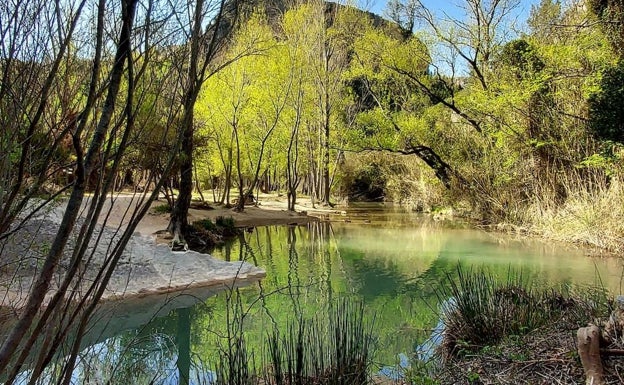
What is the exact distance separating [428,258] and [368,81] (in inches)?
418

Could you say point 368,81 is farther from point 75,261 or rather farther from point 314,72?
point 75,261

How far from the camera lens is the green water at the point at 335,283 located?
3.85 m

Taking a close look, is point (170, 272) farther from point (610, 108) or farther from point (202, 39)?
point (610, 108)

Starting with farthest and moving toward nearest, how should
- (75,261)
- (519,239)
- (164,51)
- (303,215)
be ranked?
(303,215)
(519,239)
(164,51)
(75,261)

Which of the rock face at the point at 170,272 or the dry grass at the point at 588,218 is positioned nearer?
the rock face at the point at 170,272

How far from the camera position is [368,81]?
17984 millimetres

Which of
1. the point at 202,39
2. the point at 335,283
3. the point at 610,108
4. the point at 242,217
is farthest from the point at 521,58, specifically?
the point at 202,39

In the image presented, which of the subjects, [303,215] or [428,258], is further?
[303,215]

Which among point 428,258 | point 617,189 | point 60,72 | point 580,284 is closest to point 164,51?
point 60,72

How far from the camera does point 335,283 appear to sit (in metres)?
6.69

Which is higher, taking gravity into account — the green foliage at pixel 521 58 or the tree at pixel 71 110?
the green foliage at pixel 521 58

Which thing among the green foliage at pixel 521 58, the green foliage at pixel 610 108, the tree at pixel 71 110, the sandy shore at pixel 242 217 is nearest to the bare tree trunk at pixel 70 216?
the tree at pixel 71 110

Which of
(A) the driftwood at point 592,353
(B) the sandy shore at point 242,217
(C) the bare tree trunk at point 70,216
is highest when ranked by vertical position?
(C) the bare tree trunk at point 70,216

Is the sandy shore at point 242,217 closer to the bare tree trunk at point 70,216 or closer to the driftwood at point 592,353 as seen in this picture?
the driftwood at point 592,353
